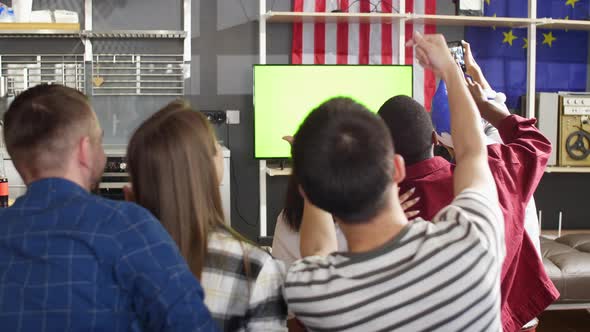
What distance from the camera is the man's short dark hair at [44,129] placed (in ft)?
3.92

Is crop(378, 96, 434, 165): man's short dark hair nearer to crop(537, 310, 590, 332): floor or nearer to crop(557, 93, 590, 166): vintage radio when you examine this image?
crop(537, 310, 590, 332): floor

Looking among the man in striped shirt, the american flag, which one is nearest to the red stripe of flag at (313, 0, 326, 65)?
the american flag

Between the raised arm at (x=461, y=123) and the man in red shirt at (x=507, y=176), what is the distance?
12.5 inches

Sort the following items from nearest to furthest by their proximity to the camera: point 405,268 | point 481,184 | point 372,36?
point 405,268 < point 481,184 < point 372,36

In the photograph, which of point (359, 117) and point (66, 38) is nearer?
point (359, 117)

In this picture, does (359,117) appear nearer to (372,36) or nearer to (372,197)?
(372,197)

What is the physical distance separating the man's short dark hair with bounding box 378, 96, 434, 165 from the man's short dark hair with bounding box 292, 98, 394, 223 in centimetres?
56

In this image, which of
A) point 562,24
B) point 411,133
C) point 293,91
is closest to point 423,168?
point 411,133

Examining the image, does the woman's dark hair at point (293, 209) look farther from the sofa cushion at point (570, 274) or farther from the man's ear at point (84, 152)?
the sofa cushion at point (570, 274)

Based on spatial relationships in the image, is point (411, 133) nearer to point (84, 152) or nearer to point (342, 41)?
point (84, 152)

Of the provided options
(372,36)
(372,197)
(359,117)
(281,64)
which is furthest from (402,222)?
(372,36)

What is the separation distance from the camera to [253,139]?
14.5 ft

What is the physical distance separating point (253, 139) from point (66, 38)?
1.44m

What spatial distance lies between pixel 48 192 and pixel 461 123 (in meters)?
0.73
